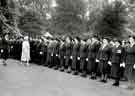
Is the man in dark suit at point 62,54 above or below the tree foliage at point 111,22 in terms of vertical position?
below

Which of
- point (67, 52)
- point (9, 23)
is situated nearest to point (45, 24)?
point (9, 23)

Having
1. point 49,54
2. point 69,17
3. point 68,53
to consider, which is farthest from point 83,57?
point 69,17

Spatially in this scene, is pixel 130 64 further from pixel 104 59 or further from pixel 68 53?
pixel 68 53

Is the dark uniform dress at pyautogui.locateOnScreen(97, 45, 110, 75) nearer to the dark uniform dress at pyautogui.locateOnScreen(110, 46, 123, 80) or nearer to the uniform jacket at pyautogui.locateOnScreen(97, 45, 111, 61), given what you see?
the uniform jacket at pyautogui.locateOnScreen(97, 45, 111, 61)

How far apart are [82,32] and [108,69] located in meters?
20.4

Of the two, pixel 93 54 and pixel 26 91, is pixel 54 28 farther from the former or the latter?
pixel 26 91

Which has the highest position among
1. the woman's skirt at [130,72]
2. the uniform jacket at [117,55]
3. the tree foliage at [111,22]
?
the tree foliage at [111,22]

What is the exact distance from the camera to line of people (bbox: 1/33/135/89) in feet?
44.3

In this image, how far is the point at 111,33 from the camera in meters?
28.2

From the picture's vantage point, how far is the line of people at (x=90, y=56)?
13500 mm

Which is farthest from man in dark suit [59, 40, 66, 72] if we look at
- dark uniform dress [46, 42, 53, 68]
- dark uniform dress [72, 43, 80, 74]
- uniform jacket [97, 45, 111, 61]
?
uniform jacket [97, 45, 111, 61]

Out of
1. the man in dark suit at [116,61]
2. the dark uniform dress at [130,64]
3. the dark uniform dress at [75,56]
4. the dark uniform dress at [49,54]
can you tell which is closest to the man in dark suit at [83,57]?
the dark uniform dress at [75,56]

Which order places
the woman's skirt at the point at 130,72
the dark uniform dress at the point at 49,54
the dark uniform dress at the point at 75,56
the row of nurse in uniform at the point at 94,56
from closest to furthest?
the woman's skirt at the point at 130,72 → the row of nurse in uniform at the point at 94,56 → the dark uniform dress at the point at 75,56 → the dark uniform dress at the point at 49,54

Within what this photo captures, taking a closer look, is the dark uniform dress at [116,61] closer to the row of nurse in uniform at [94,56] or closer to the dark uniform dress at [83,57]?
the row of nurse in uniform at [94,56]
